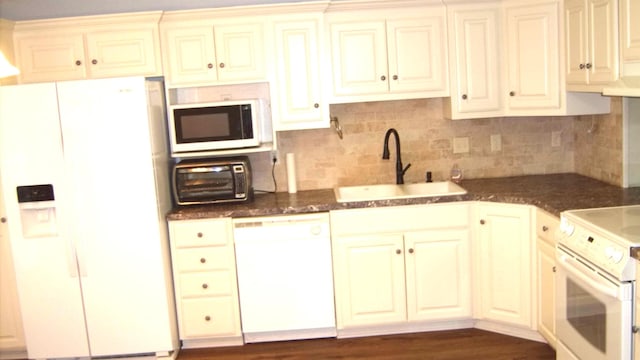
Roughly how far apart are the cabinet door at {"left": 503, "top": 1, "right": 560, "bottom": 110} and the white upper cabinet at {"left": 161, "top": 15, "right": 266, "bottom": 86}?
162cm

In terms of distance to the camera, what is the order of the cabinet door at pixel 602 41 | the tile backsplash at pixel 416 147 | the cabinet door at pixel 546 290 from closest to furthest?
the cabinet door at pixel 602 41, the cabinet door at pixel 546 290, the tile backsplash at pixel 416 147

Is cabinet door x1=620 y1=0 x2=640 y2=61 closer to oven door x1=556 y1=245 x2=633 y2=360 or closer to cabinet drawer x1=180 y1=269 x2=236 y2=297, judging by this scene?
oven door x1=556 y1=245 x2=633 y2=360

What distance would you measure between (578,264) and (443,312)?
1263 millimetres

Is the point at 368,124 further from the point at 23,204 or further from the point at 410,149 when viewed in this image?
the point at 23,204

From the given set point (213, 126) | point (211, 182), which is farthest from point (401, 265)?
point (213, 126)

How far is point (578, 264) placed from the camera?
2812 mm

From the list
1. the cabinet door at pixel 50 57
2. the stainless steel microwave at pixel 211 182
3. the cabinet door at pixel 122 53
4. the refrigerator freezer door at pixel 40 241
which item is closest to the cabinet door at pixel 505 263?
the stainless steel microwave at pixel 211 182

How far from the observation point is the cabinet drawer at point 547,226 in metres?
3.27

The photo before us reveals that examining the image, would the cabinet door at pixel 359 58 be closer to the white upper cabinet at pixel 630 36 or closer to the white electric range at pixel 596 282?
the white upper cabinet at pixel 630 36

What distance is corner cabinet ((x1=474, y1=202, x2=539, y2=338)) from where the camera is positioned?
143 inches

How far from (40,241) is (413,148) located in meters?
2.53

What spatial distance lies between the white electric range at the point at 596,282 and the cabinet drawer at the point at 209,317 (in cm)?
194

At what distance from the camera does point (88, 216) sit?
3.62 m

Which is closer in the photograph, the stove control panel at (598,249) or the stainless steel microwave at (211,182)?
the stove control panel at (598,249)
